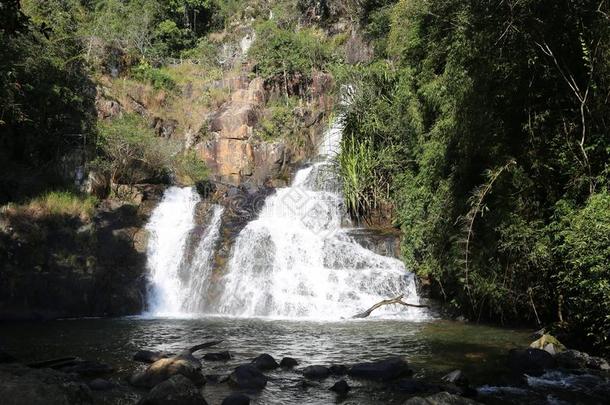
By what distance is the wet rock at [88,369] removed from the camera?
749 centimetres

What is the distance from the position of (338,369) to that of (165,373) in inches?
102

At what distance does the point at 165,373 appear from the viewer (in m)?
7.07

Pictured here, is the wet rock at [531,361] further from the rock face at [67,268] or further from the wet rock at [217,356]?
the rock face at [67,268]

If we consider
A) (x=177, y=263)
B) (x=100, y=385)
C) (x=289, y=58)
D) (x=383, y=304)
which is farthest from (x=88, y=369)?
(x=289, y=58)

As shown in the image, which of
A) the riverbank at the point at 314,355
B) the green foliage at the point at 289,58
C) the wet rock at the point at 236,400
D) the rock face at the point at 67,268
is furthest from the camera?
the green foliage at the point at 289,58

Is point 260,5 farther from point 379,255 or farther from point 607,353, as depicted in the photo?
point 607,353

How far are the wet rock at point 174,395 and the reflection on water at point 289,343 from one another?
0.47 meters

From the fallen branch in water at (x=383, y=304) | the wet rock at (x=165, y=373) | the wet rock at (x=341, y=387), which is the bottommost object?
the wet rock at (x=341, y=387)

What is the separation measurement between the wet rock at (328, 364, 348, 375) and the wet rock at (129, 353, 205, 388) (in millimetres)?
1975

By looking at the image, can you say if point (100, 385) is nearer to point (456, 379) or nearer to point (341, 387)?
point (341, 387)

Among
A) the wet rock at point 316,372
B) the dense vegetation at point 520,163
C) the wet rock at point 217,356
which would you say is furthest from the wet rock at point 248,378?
the dense vegetation at point 520,163

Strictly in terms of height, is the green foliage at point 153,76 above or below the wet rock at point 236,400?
above

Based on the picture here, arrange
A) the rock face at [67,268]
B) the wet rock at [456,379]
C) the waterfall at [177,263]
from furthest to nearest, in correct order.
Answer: the waterfall at [177,263] < the rock face at [67,268] < the wet rock at [456,379]

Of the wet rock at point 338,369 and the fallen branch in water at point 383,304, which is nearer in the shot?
the wet rock at point 338,369
